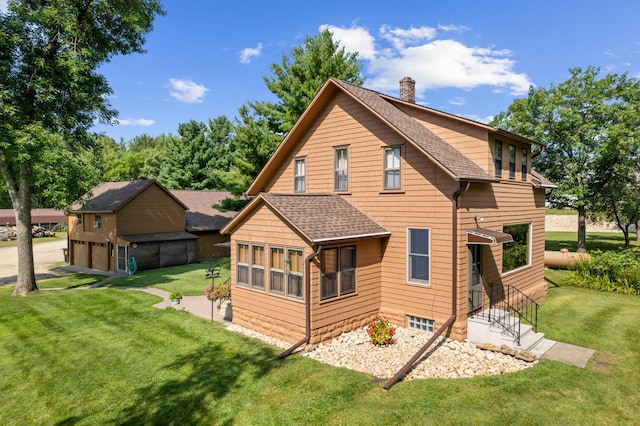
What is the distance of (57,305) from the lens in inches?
688

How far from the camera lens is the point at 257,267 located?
13.1 m

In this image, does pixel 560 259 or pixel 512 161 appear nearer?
pixel 512 161

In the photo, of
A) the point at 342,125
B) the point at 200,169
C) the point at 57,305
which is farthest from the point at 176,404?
the point at 200,169

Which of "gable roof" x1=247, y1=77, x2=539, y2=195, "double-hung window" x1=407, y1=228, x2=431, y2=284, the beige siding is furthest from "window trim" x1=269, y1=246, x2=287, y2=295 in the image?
the beige siding

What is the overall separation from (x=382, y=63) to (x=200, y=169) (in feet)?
109

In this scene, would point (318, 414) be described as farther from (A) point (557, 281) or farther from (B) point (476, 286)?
(A) point (557, 281)

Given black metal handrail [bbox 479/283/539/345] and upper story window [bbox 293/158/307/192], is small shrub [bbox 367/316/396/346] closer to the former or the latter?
black metal handrail [bbox 479/283/539/345]

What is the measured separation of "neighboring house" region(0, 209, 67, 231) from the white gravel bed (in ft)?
229

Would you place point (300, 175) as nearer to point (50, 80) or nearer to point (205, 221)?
point (50, 80)

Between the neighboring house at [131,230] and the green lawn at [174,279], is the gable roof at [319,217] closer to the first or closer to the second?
the green lawn at [174,279]

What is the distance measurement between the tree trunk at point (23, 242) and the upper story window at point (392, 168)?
61.9 feet

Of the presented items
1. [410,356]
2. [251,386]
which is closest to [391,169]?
[410,356]

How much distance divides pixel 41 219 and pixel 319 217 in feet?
233

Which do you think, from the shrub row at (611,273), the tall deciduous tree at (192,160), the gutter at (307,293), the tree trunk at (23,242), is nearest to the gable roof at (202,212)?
the tall deciduous tree at (192,160)
